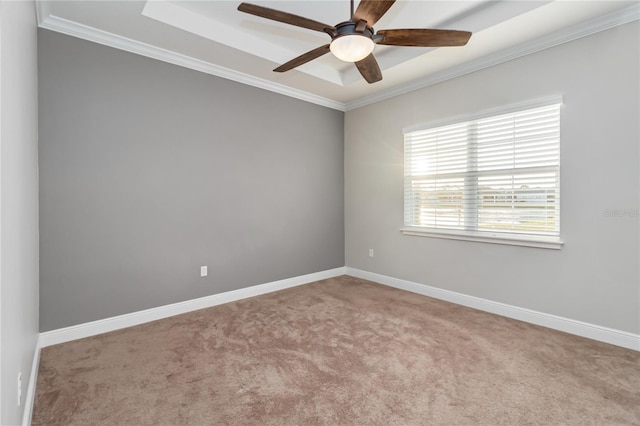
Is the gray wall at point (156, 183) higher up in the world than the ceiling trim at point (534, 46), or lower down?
lower down

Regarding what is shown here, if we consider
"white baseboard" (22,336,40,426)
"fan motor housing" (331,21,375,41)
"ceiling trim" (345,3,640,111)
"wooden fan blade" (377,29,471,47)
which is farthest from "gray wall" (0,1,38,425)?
"ceiling trim" (345,3,640,111)

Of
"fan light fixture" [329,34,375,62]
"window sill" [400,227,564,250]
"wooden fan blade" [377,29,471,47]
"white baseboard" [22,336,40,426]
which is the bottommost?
"white baseboard" [22,336,40,426]

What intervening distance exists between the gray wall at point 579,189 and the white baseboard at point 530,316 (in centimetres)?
5

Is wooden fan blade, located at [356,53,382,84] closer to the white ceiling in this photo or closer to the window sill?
the white ceiling

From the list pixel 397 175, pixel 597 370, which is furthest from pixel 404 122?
pixel 597 370

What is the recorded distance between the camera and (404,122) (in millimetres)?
4020

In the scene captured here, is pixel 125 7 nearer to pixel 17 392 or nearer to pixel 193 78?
pixel 193 78

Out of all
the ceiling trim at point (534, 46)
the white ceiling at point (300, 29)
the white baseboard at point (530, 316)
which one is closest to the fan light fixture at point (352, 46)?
the white ceiling at point (300, 29)

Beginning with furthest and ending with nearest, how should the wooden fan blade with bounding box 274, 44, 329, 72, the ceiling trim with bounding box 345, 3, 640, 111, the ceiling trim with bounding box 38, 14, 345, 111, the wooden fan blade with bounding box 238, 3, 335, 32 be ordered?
the ceiling trim with bounding box 38, 14, 345, 111 < the ceiling trim with bounding box 345, 3, 640, 111 < the wooden fan blade with bounding box 274, 44, 329, 72 < the wooden fan blade with bounding box 238, 3, 335, 32

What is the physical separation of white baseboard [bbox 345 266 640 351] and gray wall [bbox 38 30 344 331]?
5.14ft

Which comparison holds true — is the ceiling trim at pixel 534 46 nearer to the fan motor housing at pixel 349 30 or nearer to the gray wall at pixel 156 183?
the gray wall at pixel 156 183

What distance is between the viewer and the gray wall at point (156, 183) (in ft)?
8.48

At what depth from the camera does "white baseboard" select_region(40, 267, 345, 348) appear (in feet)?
8.47

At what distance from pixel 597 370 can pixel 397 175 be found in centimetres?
271
